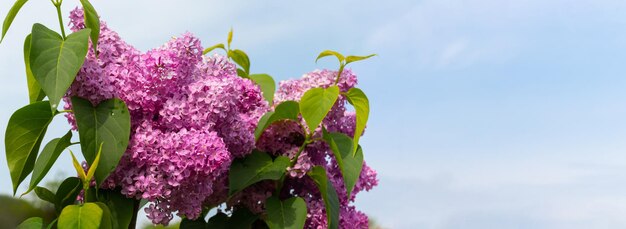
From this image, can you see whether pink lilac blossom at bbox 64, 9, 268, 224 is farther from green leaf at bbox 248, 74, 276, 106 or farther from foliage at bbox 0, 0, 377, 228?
green leaf at bbox 248, 74, 276, 106

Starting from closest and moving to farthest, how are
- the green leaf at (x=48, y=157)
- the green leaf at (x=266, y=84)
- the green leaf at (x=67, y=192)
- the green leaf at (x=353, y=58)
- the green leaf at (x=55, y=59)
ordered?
the green leaf at (x=55, y=59)
the green leaf at (x=48, y=157)
the green leaf at (x=67, y=192)
the green leaf at (x=353, y=58)
the green leaf at (x=266, y=84)

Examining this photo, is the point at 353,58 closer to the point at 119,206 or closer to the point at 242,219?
the point at 242,219

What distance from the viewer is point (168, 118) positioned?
1764mm

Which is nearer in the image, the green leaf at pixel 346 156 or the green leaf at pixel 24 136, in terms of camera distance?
the green leaf at pixel 24 136

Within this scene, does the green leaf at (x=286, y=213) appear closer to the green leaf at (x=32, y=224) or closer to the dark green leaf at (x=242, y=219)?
the dark green leaf at (x=242, y=219)

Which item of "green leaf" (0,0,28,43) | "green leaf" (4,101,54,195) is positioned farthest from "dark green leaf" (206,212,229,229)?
"green leaf" (0,0,28,43)

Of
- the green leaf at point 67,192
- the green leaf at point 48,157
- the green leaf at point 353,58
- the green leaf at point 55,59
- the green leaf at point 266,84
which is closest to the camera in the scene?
the green leaf at point 55,59

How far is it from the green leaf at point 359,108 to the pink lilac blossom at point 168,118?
0.27m

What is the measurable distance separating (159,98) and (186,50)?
0.52 feet

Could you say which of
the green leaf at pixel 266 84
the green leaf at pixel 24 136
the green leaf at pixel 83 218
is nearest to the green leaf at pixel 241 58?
the green leaf at pixel 266 84

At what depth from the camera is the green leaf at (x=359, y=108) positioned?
190 cm

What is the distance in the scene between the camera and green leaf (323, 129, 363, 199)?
74.2 inches

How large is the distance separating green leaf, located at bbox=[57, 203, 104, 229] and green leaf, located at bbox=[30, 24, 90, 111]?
0.23m

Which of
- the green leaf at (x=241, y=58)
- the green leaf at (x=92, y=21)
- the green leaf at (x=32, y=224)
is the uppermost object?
the green leaf at (x=241, y=58)
